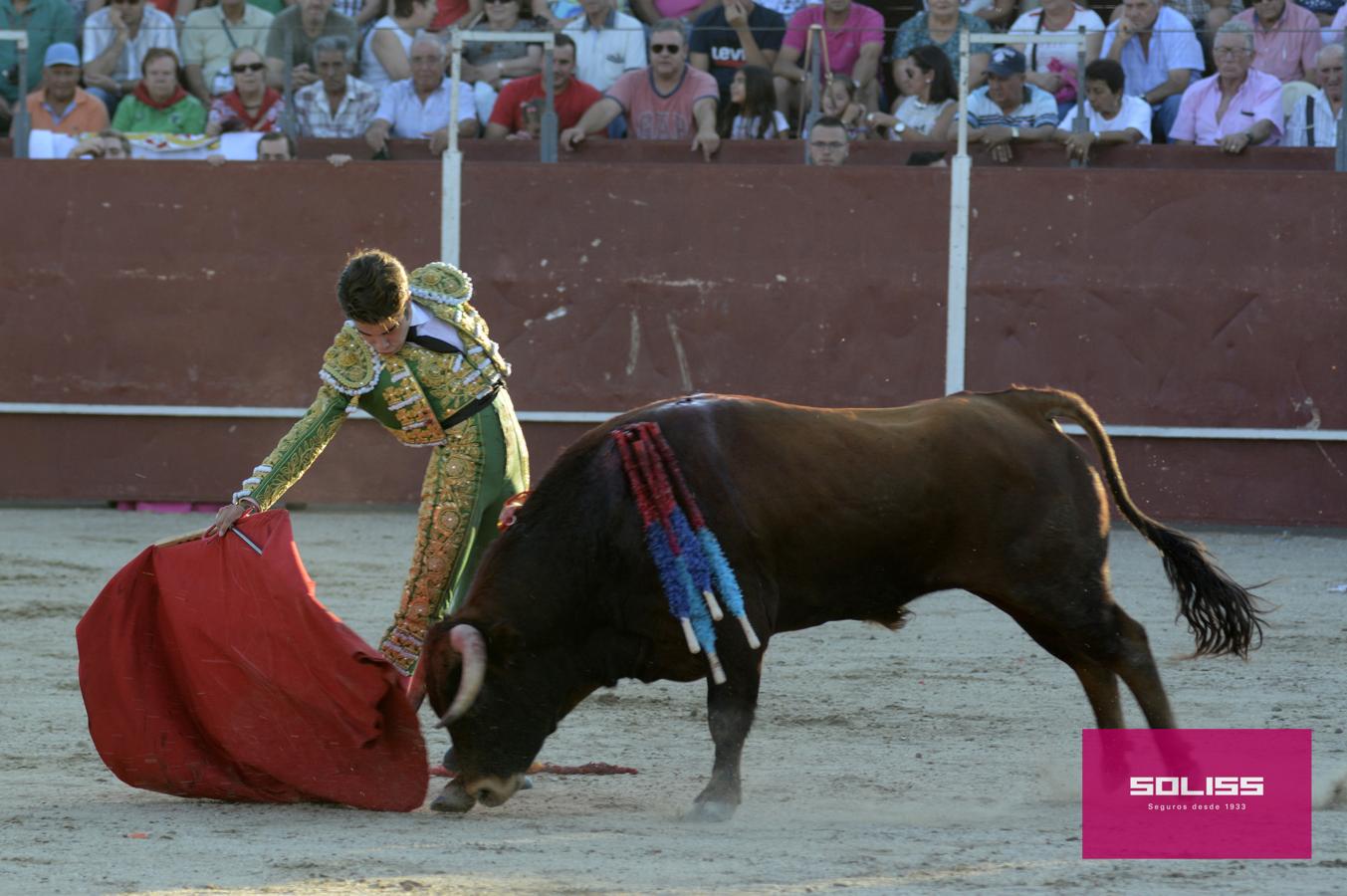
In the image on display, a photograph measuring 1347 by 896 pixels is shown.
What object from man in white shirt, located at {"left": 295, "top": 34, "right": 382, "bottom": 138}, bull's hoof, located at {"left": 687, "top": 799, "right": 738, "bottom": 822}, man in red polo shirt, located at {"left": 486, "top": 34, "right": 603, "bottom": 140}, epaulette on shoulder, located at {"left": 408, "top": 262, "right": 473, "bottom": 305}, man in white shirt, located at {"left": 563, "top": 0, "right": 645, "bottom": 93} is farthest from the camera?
man in white shirt, located at {"left": 295, "top": 34, "right": 382, "bottom": 138}

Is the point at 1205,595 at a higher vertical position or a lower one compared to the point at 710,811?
higher

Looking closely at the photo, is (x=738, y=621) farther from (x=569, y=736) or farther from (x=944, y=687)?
(x=944, y=687)

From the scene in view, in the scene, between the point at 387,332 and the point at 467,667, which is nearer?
the point at 467,667

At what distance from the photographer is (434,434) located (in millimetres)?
4023

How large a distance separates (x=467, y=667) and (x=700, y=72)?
17.2ft

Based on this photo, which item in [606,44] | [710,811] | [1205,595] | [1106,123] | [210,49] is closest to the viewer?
[710,811]

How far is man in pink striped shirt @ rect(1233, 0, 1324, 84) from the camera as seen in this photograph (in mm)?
8008

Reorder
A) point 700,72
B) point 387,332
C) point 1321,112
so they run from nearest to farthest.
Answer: point 387,332
point 1321,112
point 700,72

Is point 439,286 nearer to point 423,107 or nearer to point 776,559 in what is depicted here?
point 776,559

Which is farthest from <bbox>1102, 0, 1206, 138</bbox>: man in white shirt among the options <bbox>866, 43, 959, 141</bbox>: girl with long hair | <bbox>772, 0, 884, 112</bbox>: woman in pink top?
<bbox>772, 0, 884, 112</bbox>: woman in pink top

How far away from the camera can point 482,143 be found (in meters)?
8.52

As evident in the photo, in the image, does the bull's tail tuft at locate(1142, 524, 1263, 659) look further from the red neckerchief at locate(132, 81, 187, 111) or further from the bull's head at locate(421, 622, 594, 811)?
the red neckerchief at locate(132, 81, 187, 111)

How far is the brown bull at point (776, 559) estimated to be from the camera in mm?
3701

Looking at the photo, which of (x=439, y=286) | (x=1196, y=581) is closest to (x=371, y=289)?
(x=439, y=286)
